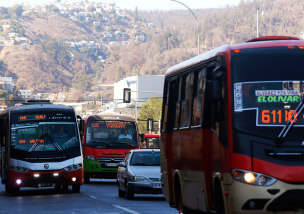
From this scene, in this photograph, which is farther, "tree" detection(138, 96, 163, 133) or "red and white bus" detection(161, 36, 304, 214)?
"tree" detection(138, 96, 163, 133)

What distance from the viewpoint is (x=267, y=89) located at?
834 centimetres

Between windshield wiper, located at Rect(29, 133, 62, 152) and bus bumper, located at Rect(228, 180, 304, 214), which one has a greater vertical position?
windshield wiper, located at Rect(29, 133, 62, 152)

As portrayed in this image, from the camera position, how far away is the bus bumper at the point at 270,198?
Result: 789cm

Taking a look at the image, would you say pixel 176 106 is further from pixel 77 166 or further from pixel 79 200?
pixel 77 166

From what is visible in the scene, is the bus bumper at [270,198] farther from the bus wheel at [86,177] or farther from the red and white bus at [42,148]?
the bus wheel at [86,177]

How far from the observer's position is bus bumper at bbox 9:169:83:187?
1909 cm

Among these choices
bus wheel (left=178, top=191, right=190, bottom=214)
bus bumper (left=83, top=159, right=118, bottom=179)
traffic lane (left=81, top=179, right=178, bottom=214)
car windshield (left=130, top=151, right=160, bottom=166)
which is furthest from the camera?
bus bumper (left=83, top=159, right=118, bottom=179)

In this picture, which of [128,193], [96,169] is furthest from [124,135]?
[128,193]

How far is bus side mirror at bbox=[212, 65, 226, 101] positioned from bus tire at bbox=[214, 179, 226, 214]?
3.87ft

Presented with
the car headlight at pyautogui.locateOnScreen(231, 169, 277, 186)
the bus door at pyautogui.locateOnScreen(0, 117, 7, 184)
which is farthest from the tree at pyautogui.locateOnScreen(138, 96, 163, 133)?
the car headlight at pyautogui.locateOnScreen(231, 169, 277, 186)

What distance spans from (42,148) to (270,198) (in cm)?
1263

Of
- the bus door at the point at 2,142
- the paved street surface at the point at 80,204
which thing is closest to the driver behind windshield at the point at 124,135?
the bus door at the point at 2,142

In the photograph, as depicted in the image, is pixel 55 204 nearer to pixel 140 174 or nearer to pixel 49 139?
pixel 140 174

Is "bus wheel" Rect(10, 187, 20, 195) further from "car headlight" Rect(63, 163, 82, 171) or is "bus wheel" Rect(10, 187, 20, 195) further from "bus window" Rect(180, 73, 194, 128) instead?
"bus window" Rect(180, 73, 194, 128)
